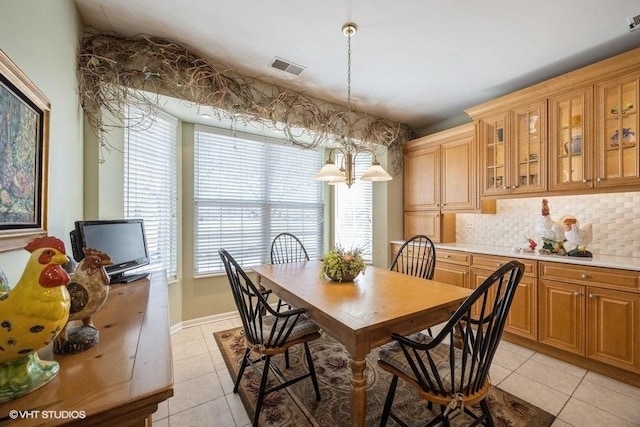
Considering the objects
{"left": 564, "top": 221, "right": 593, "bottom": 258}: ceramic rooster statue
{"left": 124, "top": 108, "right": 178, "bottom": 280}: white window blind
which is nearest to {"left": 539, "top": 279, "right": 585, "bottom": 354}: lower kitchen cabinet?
{"left": 564, "top": 221, "right": 593, "bottom": 258}: ceramic rooster statue

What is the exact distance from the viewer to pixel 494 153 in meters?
3.00

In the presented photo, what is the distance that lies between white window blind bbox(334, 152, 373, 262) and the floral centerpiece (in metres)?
1.92

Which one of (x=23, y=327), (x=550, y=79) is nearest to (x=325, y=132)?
(x=550, y=79)

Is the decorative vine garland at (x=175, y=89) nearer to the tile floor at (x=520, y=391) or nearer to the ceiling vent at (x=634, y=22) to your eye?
the tile floor at (x=520, y=391)

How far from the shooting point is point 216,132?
10.6 feet

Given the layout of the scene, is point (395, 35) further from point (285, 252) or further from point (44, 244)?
point (285, 252)

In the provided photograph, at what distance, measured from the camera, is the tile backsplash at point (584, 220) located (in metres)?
2.38

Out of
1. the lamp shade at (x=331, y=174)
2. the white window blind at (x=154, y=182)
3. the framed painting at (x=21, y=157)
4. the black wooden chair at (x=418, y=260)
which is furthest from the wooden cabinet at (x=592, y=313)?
the white window blind at (x=154, y=182)

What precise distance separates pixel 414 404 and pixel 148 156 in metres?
3.12

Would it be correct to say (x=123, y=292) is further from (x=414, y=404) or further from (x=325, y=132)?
(x=325, y=132)

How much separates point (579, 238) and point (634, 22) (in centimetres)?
170

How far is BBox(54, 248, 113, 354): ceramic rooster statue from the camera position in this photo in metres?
0.91

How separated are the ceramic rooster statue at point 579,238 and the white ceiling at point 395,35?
4.98ft

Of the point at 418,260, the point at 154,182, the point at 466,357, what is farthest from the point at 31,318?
the point at 418,260
